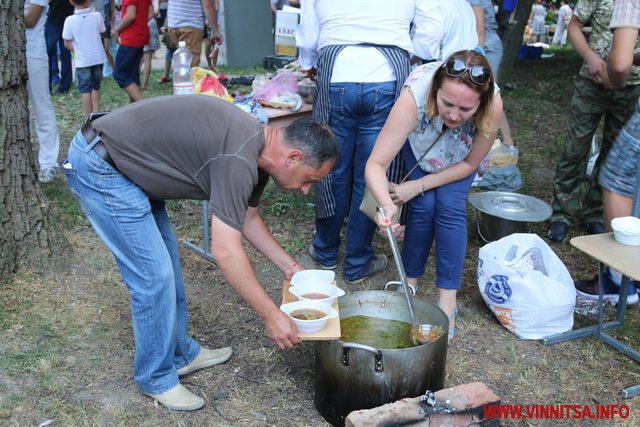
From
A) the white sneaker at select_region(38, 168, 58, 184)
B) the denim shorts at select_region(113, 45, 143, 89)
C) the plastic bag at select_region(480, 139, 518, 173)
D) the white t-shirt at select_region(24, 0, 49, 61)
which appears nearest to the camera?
the white t-shirt at select_region(24, 0, 49, 61)

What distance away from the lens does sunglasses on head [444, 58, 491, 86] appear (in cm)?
270

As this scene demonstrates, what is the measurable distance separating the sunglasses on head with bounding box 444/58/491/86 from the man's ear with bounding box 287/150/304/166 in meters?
0.85

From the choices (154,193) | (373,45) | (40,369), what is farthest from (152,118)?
(373,45)

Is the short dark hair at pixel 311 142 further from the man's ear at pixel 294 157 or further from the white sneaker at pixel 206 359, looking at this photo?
the white sneaker at pixel 206 359

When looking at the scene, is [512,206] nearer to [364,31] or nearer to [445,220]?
[445,220]

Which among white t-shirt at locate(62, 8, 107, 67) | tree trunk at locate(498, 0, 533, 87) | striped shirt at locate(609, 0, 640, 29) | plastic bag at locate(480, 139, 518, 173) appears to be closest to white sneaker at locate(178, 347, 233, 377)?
striped shirt at locate(609, 0, 640, 29)

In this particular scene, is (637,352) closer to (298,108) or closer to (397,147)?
(397,147)

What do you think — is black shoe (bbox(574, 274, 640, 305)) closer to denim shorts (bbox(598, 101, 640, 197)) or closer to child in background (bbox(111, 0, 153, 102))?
denim shorts (bbox(598, 101, 640, 197))

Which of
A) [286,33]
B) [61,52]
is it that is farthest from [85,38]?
[286,33]

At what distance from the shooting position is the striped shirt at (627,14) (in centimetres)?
347

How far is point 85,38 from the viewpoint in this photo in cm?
646

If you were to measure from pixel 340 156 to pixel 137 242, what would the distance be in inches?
63.6

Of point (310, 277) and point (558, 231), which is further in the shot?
point (558, 231)

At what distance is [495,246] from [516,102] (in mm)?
5762
